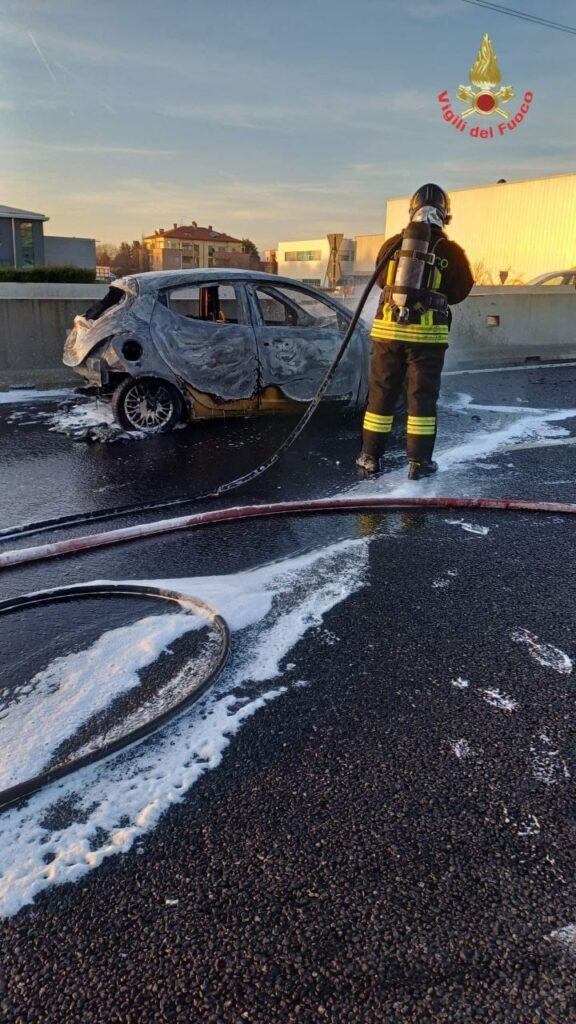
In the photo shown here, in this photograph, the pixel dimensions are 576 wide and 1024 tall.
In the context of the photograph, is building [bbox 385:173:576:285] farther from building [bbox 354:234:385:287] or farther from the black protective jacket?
the black protective jacket

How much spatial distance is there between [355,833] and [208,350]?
229 inches

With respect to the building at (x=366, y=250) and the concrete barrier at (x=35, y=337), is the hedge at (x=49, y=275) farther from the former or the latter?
the building at (x=366, y=250)

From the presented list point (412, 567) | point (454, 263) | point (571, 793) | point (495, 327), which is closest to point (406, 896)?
A: point (571, 793)

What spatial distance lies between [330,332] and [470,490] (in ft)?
9.52

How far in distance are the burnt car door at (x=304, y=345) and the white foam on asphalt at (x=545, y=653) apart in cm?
482

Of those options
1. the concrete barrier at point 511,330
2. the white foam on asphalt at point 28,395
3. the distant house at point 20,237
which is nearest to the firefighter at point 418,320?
the white foam on asphalt at point 28,395

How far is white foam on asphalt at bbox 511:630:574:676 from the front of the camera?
3.02 meters

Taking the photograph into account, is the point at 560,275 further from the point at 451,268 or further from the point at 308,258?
the point at 308,258

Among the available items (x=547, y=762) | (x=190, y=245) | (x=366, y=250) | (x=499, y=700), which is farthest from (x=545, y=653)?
(x=190, y=245)

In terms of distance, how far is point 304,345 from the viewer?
25.1 feet

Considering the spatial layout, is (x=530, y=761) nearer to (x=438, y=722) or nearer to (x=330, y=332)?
(x=438, y=722)

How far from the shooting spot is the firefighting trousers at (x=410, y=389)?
567 centimetres

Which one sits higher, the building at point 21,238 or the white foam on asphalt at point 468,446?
the building at point 21,238

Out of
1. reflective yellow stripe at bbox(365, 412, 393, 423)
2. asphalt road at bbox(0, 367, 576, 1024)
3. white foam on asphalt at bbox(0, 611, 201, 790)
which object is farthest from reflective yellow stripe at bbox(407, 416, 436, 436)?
white foam on asphalt at bbox(0, 611, 201, 790)
